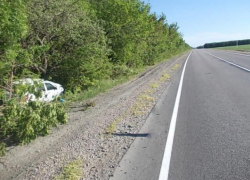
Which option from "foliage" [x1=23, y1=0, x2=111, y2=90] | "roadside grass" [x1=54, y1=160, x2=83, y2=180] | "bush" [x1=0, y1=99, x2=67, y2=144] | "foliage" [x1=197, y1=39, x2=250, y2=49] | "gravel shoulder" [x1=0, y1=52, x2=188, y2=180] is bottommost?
"foliage" [x1=197, y1=39, x2=250, y2=49]

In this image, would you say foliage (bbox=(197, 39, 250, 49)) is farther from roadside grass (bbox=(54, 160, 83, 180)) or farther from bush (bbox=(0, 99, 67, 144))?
roadside grass (bbox=(54, 160, 83, 180))

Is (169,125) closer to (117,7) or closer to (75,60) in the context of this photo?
(75,60)

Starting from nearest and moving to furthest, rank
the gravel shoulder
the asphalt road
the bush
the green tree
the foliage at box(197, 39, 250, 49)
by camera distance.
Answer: the asphalt road < the gravel shoulder < the bush < the green tree < the foliage at box(197, 39, 250, 49)

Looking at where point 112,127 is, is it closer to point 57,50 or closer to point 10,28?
point 10,28

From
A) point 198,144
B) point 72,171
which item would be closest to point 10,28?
point 72,171

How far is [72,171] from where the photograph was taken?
3.98m

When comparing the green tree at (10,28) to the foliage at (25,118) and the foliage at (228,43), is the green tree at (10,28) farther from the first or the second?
the foliage at (228,43)

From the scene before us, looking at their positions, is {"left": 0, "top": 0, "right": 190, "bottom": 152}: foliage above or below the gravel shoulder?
above

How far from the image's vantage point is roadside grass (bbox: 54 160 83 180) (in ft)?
12.5

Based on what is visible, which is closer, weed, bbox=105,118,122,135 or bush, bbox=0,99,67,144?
bush, bbox=0,99,67,144

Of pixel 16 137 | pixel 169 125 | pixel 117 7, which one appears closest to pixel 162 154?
pixel 169 125

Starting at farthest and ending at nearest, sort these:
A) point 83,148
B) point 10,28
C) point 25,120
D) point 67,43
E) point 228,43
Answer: point 228,43 < point 67,43 < point 10,28 < point 25,120 < point 83,148

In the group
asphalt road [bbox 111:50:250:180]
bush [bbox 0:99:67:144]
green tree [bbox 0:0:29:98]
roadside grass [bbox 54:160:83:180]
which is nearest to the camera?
asphalt road [bbox 111:50:250:180]

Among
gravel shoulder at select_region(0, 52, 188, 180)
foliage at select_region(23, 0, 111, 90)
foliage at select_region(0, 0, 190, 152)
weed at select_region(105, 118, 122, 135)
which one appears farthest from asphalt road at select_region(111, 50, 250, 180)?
foliage at select_region(23, 0, 111, 90)
